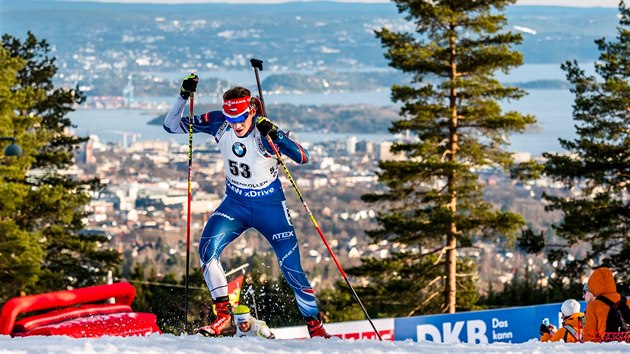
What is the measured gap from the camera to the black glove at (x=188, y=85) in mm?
10109

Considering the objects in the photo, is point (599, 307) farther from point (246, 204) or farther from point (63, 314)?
point (63, 314)

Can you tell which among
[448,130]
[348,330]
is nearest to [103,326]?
[348,330]

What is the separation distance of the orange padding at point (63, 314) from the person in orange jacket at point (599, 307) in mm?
4364

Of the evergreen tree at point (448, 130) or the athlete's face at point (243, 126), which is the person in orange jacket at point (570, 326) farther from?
the evergreen tree at point (448, 130)

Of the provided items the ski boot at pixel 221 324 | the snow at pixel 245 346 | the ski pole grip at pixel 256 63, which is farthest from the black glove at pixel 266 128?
the snow at pixel 245 346

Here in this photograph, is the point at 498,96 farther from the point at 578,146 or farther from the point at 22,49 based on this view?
the point at 22,49

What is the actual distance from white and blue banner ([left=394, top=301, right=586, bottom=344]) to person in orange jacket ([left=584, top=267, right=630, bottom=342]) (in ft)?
22.1

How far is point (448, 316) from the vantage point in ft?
56.2

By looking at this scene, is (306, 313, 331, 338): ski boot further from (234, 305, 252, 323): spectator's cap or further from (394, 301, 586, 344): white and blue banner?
(394, 301, 586, 344): white and blue banner

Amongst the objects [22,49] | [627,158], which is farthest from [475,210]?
[22,49]

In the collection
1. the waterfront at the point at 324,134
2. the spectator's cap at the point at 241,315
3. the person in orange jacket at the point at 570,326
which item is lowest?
the waterfront at the point at 324,134

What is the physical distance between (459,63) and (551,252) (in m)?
6.19

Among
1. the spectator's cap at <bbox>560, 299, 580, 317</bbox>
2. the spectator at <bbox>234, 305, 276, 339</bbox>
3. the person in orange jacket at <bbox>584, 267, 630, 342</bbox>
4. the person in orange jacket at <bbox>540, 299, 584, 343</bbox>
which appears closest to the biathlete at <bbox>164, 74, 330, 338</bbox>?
the spectator at <bbox>234, 305, 276, 339</bbox>

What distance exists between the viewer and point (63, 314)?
10.4 m
